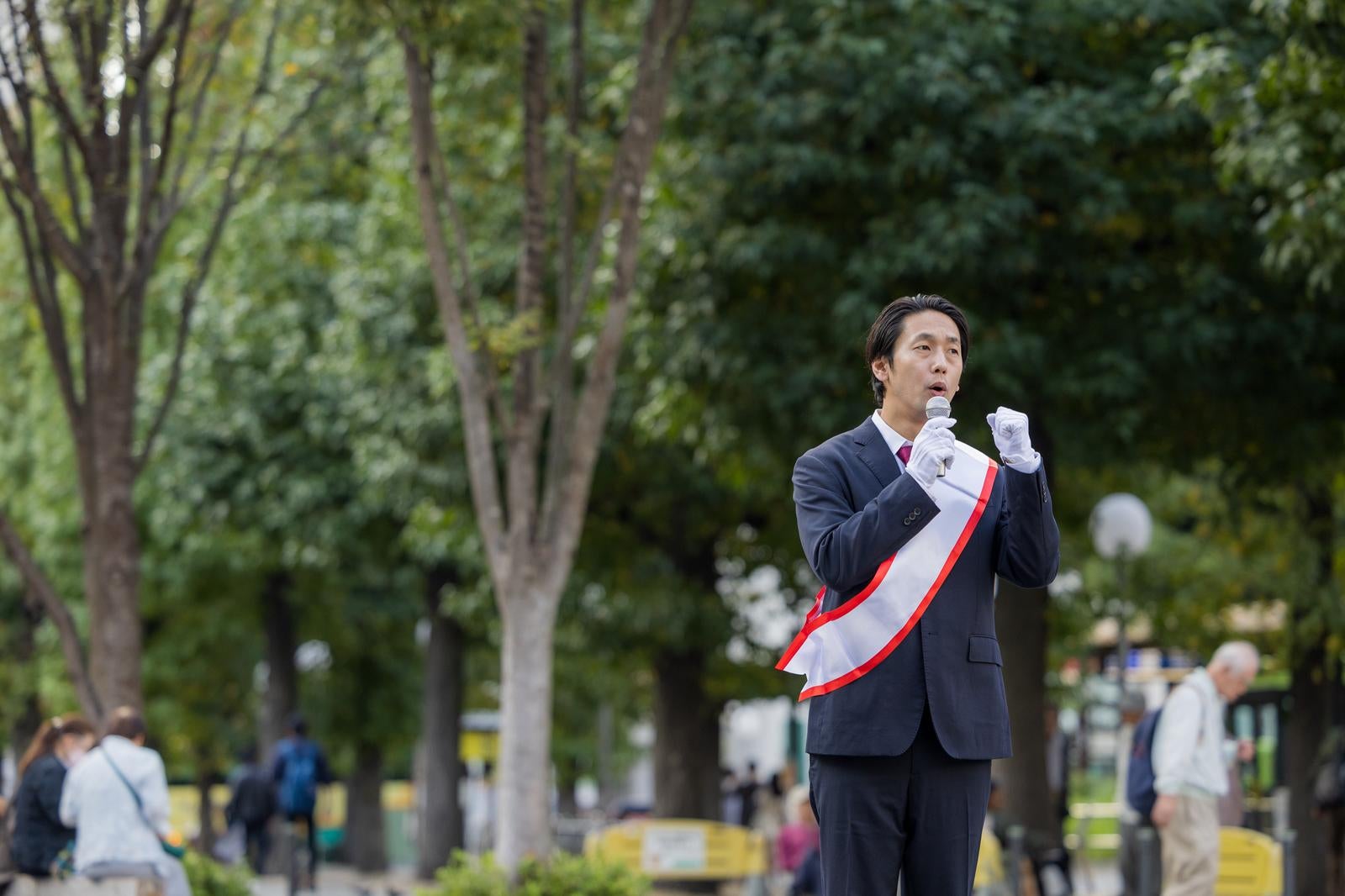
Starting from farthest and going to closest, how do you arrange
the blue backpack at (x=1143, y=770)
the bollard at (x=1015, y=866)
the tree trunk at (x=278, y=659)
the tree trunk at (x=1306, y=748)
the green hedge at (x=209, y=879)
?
the tree trunk at (x=278, y=659), the tree trunk at (x=1306, y=748), the bollard at (x=1015, y=866), the green hedge at (x=209, y=879), the blue backpack at (x=1143, y=770)

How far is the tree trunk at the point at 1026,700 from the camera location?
53.5 ft

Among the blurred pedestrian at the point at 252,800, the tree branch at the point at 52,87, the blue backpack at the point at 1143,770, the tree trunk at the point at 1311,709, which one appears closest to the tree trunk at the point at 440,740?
the blurred pedestrian at the point at 252,800

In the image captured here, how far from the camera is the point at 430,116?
12.6 metres

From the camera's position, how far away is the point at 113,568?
12.9 meters

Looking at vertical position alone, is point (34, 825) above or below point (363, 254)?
below

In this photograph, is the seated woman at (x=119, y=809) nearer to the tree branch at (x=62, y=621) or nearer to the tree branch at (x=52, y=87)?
the tree branch at (x=62, y=621)

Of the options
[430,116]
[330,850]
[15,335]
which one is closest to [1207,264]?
[430,116]

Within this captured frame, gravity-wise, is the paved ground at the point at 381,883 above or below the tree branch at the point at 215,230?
below

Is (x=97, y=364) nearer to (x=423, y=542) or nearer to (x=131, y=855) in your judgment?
(x=131, y=855)

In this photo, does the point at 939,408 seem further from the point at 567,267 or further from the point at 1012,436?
the point at 567,267

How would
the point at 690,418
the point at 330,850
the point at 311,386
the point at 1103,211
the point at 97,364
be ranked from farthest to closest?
the point at 330,850
the point at 311,386
the point at 690,418
the point at 1103,211
the point at 97,364

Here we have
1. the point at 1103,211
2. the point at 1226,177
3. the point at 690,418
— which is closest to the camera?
the point at 1226,177

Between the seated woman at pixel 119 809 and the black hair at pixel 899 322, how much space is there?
7.88 meters

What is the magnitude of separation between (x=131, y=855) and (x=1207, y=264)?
8846mm
